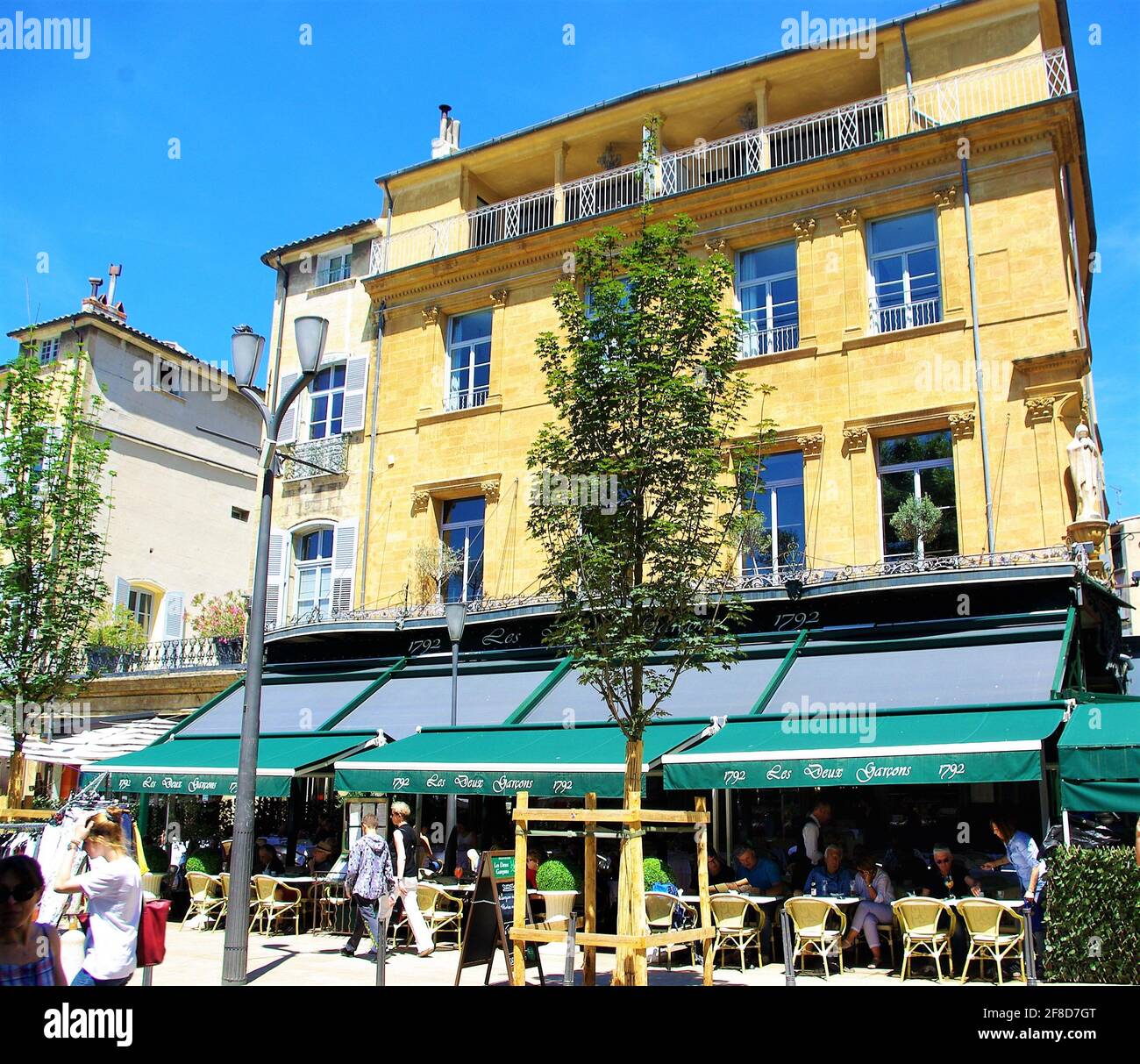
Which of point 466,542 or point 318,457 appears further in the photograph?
point 318,457

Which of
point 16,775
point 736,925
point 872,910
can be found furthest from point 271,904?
point 872,910

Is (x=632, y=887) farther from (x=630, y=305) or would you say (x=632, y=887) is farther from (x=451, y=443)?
(x=451, y=443)

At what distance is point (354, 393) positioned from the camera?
838 inches

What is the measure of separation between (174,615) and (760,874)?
20.5 m

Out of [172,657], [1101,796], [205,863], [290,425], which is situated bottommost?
[205,863]

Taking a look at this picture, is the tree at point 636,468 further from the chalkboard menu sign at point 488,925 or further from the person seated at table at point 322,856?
the person seated at table at point 322,856

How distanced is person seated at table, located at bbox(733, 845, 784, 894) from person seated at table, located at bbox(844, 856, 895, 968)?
107 cm

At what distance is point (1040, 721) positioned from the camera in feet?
35.3

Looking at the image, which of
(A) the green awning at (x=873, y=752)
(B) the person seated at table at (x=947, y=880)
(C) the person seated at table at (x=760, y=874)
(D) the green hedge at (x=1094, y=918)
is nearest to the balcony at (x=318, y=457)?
(A) the green awning at (x=873, y=752)

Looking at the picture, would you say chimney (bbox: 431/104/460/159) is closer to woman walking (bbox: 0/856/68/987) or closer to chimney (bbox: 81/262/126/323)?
chimney (bbox: 81/262/126/323)

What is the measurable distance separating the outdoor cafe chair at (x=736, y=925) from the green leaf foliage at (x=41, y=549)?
37.1 feet

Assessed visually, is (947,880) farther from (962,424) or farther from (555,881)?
(962,424)

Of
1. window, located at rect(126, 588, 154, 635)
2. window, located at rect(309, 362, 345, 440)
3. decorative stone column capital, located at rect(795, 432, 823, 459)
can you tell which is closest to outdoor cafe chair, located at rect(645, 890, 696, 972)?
decorative stone column capital, located at rect(795, 432, 823, 459)
